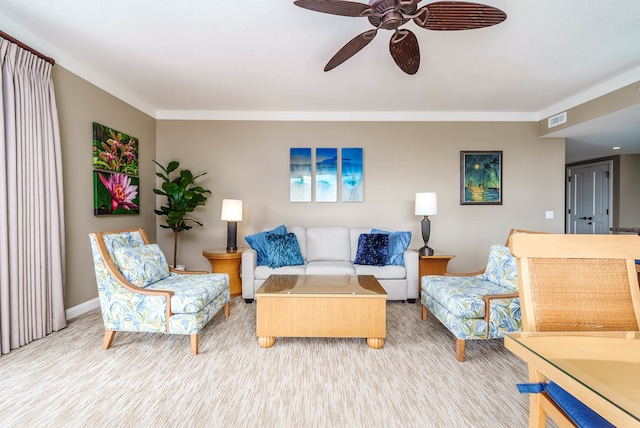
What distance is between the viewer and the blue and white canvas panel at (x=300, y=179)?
14.9ft

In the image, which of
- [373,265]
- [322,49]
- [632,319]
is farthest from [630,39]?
[373,265]

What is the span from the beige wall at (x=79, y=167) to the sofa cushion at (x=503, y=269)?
4.07 meters

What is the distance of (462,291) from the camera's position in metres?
2.49

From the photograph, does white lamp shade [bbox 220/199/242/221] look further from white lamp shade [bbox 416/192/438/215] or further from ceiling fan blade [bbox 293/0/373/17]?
ceiling fan blade [bbox 293/0/373/17]

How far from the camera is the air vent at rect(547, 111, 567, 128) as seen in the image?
4.10 m

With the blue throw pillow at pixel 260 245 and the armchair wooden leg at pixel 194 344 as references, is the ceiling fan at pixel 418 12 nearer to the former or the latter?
the armchair wooden leg at pixel 194 344

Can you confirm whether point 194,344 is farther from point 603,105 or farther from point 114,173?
point 603,105

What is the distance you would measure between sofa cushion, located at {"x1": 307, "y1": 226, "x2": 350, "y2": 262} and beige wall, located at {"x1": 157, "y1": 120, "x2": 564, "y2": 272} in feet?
1.37

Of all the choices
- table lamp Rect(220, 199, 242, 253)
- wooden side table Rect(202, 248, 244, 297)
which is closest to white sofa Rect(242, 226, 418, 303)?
wooden side table Rect(202, 248, 244, 297)

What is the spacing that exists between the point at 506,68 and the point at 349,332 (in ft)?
A: 9.97

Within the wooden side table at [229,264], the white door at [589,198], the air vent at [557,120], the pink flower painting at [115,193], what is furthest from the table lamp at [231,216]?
the white door at [589,198]

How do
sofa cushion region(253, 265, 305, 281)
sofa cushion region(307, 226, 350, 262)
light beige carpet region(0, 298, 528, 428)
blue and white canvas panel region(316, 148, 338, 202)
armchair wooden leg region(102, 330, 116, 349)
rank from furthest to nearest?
blue and white canvas panel region(316, 148, 338, 202)
sofa cushion region(307, 226, 350, 262)
sofa cushion region(253, 265, 305, 281)
armchair wooden leg region(102, 330, 116, 349)
light beige carpet region(0, 298, 528, 428)

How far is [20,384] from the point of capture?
1928 millimetres

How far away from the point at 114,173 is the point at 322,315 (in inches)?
118
